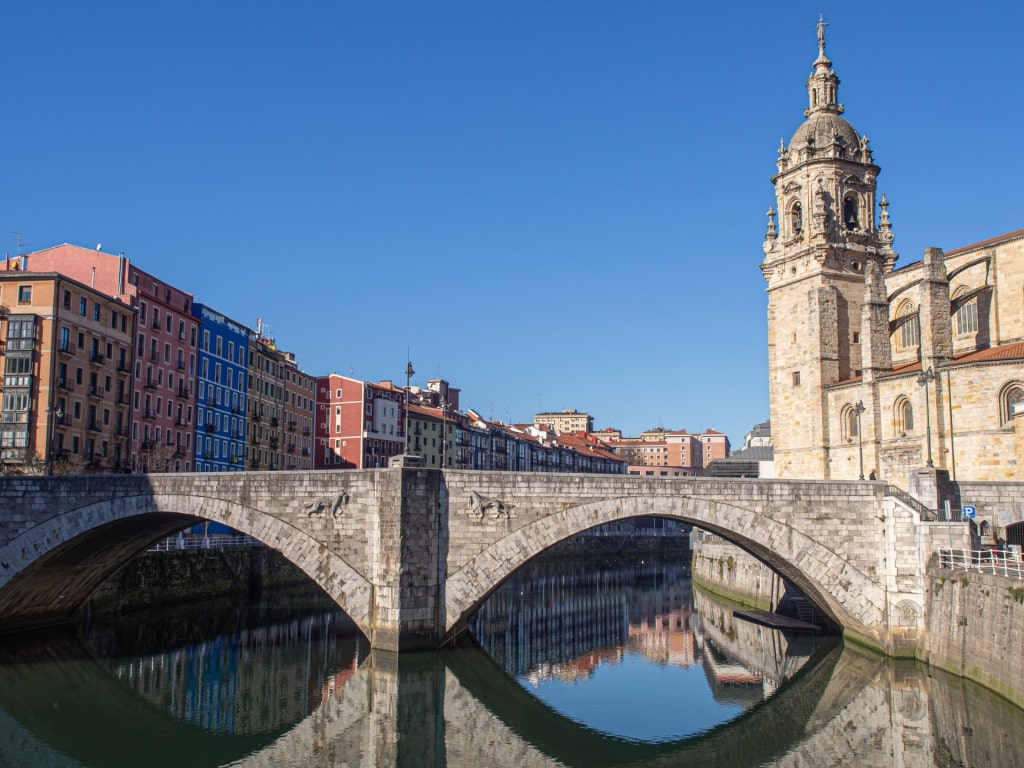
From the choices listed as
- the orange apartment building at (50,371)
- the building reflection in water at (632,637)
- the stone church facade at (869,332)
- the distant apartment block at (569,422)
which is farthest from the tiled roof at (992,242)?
the distant apartment block at (569,422)

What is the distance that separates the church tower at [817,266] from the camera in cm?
5659

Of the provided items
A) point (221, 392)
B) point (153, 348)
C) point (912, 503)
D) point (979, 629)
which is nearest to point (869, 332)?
point (912, 503)

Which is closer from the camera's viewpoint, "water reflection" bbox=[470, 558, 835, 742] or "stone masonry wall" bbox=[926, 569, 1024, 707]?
"stone masonry wall" bbox=[926, 569, 1024, 707]

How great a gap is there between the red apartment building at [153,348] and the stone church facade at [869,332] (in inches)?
1472

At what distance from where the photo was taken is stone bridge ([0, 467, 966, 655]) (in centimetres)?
3142

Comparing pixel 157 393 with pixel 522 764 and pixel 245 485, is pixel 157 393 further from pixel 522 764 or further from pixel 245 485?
pixel 522 764

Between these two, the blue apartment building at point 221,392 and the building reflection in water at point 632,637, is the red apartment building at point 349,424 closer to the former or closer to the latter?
the blue apartment building at point 221,392

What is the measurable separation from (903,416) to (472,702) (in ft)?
103

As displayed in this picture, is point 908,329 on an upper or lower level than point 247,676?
upper

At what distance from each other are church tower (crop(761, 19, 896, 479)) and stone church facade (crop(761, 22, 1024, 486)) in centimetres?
9

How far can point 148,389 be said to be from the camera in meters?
57.8

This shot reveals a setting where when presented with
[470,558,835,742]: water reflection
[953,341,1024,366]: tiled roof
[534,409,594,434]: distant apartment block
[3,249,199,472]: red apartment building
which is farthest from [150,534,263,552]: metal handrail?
[534,409,594,434]: distant apartment block

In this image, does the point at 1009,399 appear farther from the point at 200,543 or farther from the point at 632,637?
the point at 200,543

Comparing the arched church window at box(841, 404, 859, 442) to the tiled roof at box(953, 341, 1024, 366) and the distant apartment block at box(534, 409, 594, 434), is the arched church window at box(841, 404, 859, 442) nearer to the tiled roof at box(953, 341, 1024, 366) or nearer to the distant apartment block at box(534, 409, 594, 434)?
the tiled roof at box(953, 341, 1024, 366)
